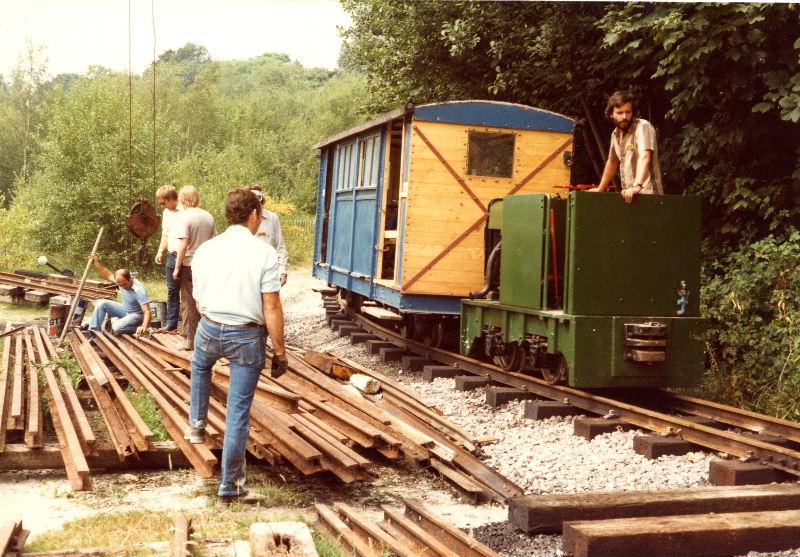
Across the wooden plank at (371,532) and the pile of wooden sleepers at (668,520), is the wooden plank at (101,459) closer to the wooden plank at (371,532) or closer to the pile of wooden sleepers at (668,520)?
the wooden plank at (371,532)

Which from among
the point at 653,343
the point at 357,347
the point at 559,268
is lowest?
the point at 357,347

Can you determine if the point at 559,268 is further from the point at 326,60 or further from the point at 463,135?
the point at 326,60

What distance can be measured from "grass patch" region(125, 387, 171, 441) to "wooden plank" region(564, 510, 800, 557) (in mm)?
3612

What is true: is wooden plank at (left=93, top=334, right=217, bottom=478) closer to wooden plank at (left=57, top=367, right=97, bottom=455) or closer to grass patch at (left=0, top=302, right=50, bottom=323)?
wooden plank at (left=57, top=367, right=97, bottom=455)

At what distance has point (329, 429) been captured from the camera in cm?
658

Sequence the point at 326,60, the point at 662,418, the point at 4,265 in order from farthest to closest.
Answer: the point at 326,60 → the point at 4,265 → the point at 662,418

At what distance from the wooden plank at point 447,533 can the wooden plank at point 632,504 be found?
47 centimetres

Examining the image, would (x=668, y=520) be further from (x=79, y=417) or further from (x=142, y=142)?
(x=142, y=142)

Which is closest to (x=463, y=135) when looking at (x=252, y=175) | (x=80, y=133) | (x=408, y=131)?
(x=408, y=131)

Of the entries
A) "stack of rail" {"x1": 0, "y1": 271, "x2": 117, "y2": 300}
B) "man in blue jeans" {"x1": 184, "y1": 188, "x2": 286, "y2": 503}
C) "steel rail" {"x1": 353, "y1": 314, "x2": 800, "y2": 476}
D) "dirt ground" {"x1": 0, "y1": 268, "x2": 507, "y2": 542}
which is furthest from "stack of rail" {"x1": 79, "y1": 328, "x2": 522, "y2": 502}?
"stack of rail" {"x1": 0, "y1": 271, "x2": 117, "y2": 300}

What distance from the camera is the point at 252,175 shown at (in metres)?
37.4

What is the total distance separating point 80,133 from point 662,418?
2833 cm

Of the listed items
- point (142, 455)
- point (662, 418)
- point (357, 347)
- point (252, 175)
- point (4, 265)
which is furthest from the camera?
point (252, 175)

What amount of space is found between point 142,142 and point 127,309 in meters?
21.2
